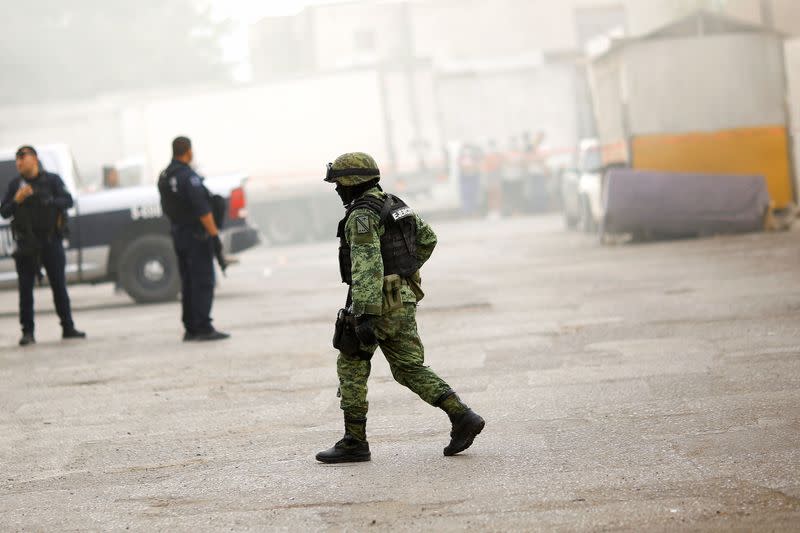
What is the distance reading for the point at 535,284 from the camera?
16391 mm

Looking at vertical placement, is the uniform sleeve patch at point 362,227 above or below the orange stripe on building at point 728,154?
above

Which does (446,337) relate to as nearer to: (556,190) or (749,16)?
(749,16)

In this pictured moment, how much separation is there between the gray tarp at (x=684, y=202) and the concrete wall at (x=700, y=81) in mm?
2052

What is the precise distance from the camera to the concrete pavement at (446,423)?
5688 mm

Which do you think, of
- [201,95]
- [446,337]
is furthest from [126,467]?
[201,95]

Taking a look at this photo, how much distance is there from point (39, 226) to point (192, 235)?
139cm

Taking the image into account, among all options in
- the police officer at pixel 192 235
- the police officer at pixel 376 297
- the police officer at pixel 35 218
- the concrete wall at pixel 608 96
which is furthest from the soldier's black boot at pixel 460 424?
the concrete wall at pixel 608 96

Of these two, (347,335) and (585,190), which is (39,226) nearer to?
(347,335)

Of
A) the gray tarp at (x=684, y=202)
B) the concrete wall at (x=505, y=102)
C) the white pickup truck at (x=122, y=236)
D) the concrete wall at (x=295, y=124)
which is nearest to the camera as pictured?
the white pickup truck at (x=122, y=236)

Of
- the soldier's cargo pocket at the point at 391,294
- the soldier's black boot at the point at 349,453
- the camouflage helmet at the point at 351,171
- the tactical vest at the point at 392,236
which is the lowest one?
the soldier's black boot at the point at 349,453

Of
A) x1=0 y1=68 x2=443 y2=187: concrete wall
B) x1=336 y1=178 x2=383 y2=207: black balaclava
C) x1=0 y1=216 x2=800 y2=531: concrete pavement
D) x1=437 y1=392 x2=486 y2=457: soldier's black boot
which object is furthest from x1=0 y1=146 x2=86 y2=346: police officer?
x1=0 y1=68 x2=443 y2=187: concrete wall

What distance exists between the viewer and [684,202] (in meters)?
21.8

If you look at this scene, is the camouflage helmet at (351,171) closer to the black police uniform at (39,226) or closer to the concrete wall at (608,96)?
the black police uniform at (39,226)

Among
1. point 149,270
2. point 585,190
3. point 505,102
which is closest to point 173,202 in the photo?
Answer: point 149,270
